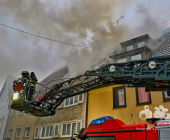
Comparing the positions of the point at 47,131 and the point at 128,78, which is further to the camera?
the point at 47,131

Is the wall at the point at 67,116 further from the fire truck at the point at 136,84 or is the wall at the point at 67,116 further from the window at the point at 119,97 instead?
the fire truck at the point at 136,84

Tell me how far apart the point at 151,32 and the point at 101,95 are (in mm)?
5563

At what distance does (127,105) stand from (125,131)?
4.93 meters

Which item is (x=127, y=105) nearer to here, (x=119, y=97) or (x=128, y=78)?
(x=119, y=97)

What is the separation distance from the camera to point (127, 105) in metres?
9.77

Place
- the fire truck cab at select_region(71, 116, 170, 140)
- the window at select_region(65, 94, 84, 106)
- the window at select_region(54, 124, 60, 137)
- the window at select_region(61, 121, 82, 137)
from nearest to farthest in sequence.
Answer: the fire truck cab at select_region(71, 116, 170, 140) → the window at select_region(61, 121, 82, 137) → the window at select_region(65, 94, 84, 106) → the window at select_region(54, 124, 60, 137)

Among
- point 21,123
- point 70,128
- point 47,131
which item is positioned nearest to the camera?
point 70,128

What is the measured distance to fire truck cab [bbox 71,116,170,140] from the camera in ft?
14.4

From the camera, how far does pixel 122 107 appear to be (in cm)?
988

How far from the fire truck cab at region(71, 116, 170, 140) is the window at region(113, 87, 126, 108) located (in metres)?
4.51

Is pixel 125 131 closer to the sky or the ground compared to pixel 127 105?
closer to the ground

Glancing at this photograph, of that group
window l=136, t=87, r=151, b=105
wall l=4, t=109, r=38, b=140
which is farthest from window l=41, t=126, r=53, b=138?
window l=136, t=87, r=151, b=105

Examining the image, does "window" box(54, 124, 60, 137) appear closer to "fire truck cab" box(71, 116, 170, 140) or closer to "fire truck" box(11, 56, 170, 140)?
"fire truck" box(11, 56, 170, 140)

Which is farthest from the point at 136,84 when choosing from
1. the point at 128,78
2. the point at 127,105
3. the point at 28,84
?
the point at 28,84
